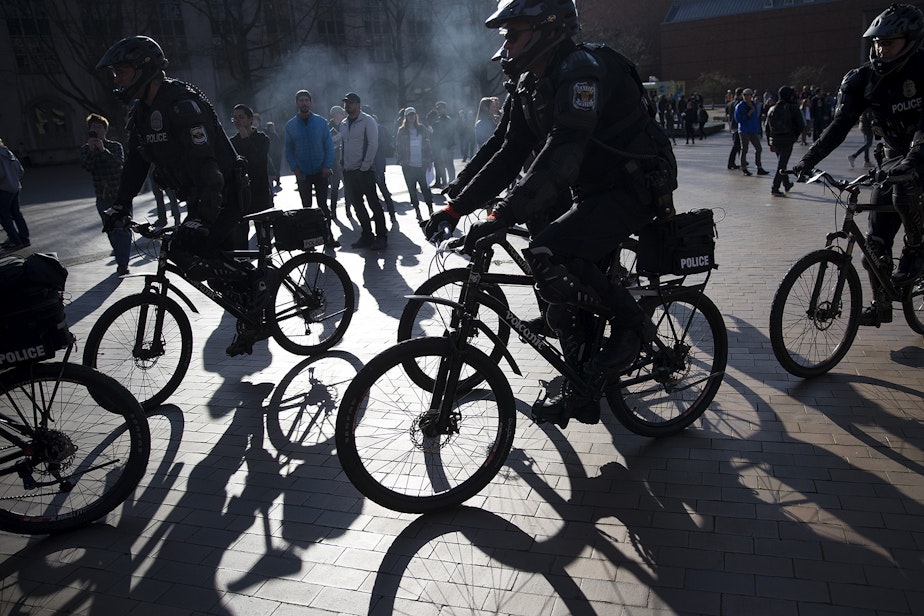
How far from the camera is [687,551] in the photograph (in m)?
3.21

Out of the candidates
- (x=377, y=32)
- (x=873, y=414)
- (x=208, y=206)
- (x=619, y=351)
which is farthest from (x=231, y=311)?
(x=377, y=32)

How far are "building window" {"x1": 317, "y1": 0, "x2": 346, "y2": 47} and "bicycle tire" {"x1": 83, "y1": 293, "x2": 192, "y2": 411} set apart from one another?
4255cm

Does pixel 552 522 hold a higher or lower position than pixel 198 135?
lower

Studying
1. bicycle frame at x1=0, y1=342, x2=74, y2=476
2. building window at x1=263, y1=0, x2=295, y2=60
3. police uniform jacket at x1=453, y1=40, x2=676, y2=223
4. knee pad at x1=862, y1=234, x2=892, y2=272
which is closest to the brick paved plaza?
bicycle frame at x1=0, y1=342, x2=74, y2=476

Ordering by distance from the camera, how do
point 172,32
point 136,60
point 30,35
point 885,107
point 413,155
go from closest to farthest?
point 136,60 < point 885,107 < point 413,155 < point 30,35 < point 172,32

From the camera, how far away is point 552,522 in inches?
Result: 138

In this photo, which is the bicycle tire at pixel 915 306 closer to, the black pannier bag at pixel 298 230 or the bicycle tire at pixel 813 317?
the bicycle tire at pixel 813 317

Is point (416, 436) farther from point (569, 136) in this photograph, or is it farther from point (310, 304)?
point (310, 304)

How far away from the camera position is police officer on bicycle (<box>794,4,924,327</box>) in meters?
4.85

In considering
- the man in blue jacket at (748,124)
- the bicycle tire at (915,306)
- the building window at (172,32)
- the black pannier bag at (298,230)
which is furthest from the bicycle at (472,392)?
the building window at (172,32)

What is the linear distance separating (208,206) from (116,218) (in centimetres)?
68

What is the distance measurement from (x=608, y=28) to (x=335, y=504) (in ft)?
213

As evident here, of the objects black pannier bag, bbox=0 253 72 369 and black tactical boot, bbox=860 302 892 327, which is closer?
black pannier bag, bbox=0 253 72 369

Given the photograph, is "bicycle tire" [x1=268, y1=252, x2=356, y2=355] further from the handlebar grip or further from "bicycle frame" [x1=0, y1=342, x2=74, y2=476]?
the handlebar grip
